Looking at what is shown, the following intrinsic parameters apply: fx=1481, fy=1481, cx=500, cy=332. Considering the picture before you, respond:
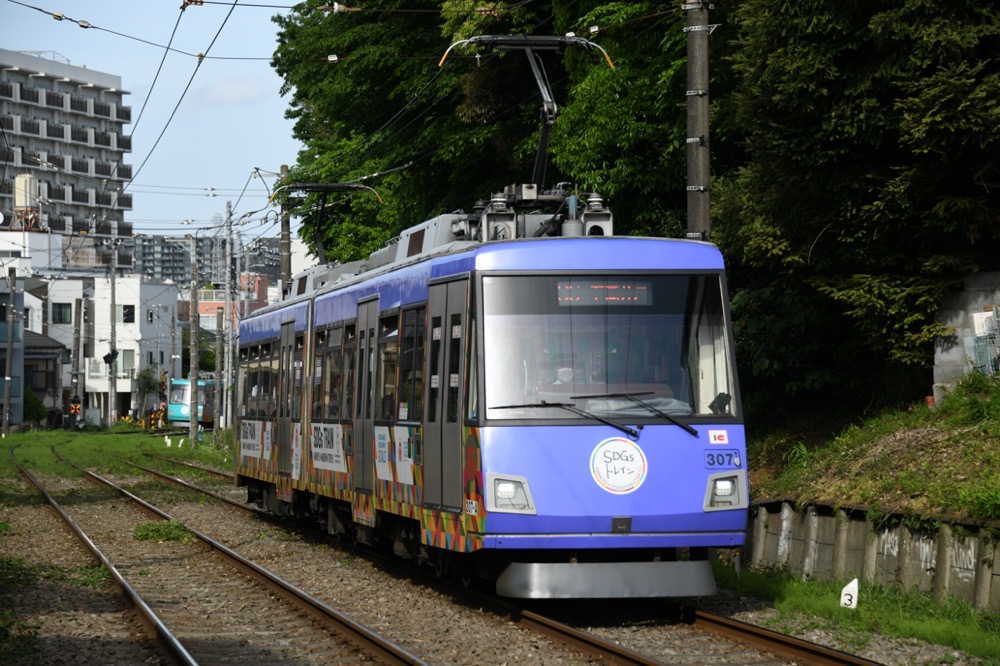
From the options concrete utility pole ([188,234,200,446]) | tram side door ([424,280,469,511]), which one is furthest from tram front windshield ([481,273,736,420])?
concrete utility pole ([188,234,200,446])

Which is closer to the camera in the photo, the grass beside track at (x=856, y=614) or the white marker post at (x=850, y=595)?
the grass beside track at (x=856, y=614)

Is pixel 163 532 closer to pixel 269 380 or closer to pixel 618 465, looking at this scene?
pixel 269 380

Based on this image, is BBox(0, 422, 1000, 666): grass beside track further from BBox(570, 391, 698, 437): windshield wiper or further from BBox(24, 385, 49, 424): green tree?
BBox(24, 385, 49, 424): green tree

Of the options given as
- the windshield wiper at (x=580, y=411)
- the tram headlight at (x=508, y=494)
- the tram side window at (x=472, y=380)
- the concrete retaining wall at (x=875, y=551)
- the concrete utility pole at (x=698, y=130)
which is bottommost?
the concrete retaining wall at (x=875, y=551)

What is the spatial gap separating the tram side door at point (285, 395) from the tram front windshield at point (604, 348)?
8646mm

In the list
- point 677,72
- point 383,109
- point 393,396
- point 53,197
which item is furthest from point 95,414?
point 393,396

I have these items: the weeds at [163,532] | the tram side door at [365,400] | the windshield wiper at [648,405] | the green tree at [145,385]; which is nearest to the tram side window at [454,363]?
the windshield wiper at [648,405]

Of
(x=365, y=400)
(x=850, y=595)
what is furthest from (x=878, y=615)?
(x=365, y=400)

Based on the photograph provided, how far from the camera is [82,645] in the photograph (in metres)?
11.4

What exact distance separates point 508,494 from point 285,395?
31.5 ft

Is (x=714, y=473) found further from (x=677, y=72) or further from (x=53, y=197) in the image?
(x=53, y=197)

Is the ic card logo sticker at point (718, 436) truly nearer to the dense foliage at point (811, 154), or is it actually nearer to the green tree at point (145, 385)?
the dense foliage at point (811, 154)

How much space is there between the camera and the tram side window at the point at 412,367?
1355 cm

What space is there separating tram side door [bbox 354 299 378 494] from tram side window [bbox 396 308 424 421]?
121 centimetres
